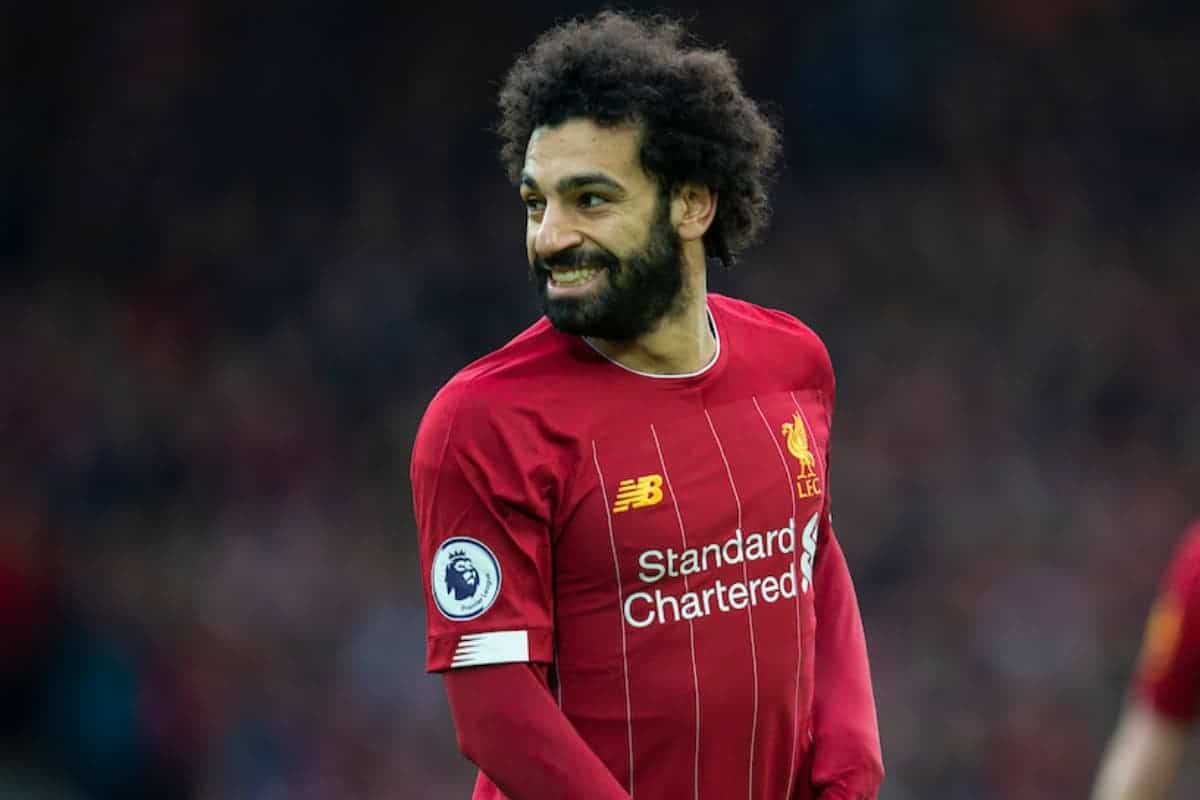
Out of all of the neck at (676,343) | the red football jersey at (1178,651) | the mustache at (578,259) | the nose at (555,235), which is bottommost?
the red football jersey at (1178,651)

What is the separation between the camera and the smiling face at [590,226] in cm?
277

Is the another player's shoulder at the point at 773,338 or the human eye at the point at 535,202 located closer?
the human eye at the point at 535,202

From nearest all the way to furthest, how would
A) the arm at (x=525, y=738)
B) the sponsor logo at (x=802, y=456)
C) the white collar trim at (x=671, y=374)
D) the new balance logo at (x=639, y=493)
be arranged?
the arm at (x=525, y=738) → the new balance logo at (x=639, y=493) → the white collar trim at (x=671, y=374) → the sponsor logo at (x=802, y=456)

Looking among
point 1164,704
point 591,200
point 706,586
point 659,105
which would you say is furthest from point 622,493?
point 1164,704

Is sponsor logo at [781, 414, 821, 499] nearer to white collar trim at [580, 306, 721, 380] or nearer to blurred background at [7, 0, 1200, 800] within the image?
white collar trim at [580, 306, 721, 380]

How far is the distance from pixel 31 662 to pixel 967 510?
3.71m

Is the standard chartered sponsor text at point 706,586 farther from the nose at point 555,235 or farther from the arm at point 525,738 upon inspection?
the nose at point 555,235

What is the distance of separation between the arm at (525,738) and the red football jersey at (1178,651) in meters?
0.79

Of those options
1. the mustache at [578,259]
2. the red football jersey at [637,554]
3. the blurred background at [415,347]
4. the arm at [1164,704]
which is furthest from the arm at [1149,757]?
→ the blurred background at [415,347]

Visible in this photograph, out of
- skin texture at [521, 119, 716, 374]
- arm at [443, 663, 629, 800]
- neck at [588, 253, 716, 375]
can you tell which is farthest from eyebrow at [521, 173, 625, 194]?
arm at [443, 663, 629, 800]

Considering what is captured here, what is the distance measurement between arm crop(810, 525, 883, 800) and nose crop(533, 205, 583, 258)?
72 cm

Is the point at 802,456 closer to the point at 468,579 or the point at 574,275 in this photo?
the point at 574,275

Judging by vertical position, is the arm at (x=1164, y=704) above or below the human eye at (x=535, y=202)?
below

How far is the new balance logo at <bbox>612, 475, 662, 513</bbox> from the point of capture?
2.76 meters
